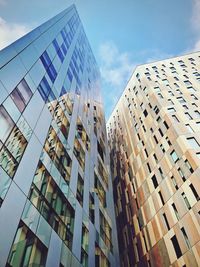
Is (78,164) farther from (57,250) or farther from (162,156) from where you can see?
(162,156)

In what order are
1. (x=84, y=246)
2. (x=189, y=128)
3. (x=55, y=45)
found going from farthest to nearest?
(x=189, y=128)
(x=55, y=45)
(x=84, y=246)

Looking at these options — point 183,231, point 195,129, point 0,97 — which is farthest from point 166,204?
point 0,97

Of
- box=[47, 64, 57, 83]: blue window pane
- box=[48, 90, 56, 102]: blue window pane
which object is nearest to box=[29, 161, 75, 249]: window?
box=[48, 90, 56, 102]: blue window pane

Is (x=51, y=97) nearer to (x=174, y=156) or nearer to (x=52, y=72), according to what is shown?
(x=52, y=72)

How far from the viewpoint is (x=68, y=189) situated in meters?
17.8

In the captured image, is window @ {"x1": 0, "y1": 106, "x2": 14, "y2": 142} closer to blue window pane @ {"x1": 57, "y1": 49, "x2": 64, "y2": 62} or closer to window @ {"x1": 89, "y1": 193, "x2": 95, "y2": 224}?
window @ {"x1": 89, "y1": 193, "x2": 95, "y2": 224}

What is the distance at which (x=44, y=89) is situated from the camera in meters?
19.1

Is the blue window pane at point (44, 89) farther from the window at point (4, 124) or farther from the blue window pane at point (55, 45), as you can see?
the blue window pane at point (55, 45)

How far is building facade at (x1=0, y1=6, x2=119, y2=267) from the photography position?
11789 millimetres

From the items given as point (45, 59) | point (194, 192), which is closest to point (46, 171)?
point (45, 59)

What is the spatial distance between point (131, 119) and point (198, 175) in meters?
23.2

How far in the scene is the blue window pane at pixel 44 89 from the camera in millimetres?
18406

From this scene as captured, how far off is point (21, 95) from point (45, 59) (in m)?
7.51

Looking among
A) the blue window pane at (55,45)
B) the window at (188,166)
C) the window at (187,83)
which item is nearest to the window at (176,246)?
the window at (188,166)
